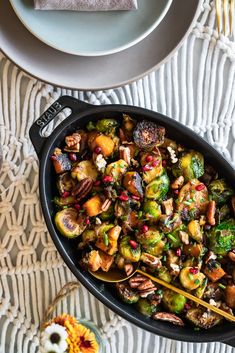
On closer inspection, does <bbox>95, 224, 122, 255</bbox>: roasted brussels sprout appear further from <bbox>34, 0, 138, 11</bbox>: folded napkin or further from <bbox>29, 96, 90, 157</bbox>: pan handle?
<bbox>34, 0, 138, 11</bbox>: folded napkin

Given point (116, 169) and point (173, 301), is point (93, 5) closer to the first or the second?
point (116, 169)

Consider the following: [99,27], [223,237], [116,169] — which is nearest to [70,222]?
[116,169]

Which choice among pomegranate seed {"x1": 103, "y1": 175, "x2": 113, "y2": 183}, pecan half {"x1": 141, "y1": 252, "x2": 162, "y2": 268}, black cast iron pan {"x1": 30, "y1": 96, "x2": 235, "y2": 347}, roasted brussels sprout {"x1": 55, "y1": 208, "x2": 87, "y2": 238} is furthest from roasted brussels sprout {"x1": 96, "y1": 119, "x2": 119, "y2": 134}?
pecan half {"x1": 141, "y1": 252, "x2": 162, "y2": 268}

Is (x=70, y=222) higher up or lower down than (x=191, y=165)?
lower down

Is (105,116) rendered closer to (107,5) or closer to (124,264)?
(107,5)

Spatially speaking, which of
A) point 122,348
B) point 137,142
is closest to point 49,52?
point 137,142
